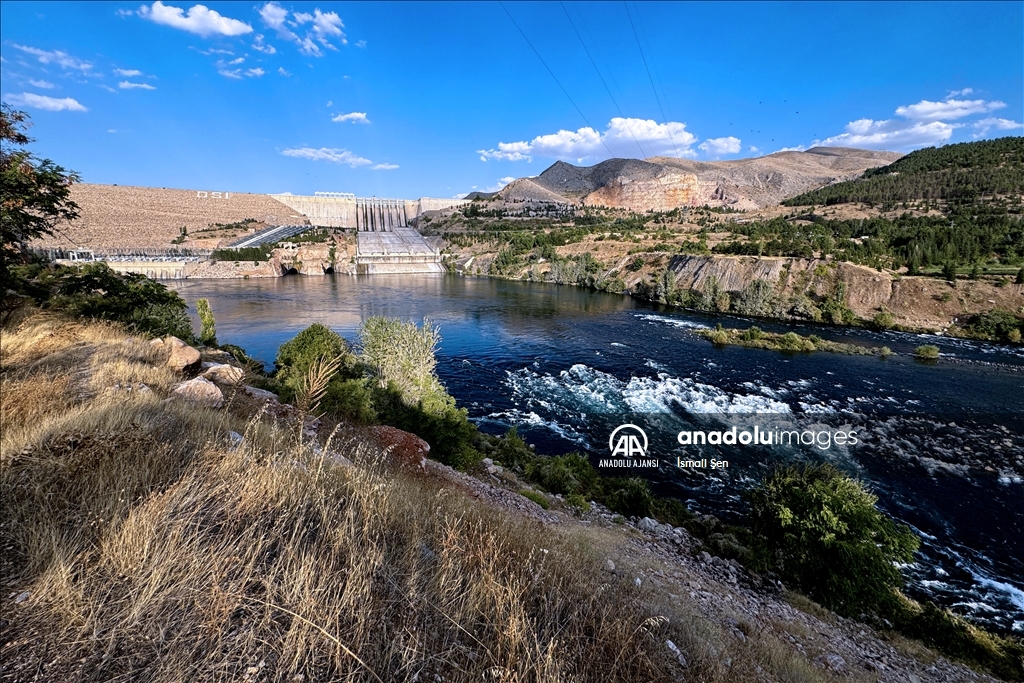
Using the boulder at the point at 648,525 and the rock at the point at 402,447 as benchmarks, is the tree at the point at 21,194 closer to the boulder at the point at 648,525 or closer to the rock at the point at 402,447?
the rock at the point at 402,447

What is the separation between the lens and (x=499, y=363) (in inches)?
910

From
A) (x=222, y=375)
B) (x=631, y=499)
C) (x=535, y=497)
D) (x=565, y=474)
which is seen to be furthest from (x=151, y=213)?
(x=631, y=499)

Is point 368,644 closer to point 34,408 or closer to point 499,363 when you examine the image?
point 34,408

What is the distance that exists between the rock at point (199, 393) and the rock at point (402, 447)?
9.18 ft

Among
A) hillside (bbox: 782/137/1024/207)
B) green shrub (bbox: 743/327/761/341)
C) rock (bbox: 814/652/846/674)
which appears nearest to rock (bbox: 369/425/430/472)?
rock (bbox: 814/652/846/674)

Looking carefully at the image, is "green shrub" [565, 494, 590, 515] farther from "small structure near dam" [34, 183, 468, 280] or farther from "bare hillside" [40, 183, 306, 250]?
"bare hillside" [40, 183, 306, 250]

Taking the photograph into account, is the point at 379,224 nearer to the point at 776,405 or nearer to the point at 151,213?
the point at 151,213

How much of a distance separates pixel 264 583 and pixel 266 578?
0.08 meters

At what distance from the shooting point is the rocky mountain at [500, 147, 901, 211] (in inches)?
5030

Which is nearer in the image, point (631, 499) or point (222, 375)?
point (222, 375)

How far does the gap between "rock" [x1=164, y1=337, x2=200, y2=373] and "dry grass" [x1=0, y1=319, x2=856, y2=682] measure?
4.89 metres

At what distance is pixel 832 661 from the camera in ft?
19.5

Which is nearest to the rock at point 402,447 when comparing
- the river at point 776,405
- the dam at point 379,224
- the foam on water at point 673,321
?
the river at point 776,405

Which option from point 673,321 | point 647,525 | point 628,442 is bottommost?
point 628,442
